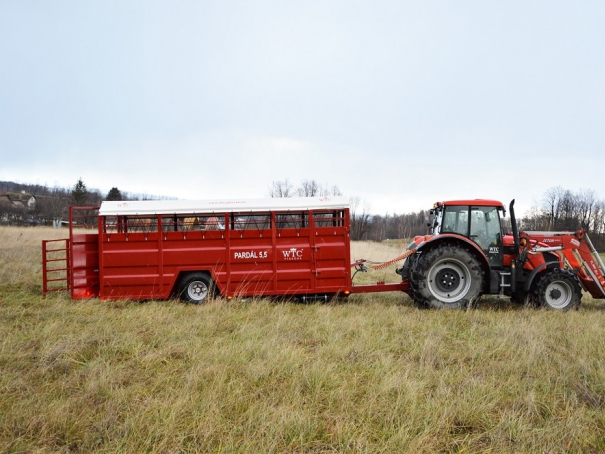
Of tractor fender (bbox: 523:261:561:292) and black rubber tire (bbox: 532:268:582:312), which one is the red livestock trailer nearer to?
tractor fender (bbox: 523:261:561:292)

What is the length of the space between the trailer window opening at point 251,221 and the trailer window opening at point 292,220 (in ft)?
0.68

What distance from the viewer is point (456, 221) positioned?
7945 mm

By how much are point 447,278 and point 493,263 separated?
2.95 ft

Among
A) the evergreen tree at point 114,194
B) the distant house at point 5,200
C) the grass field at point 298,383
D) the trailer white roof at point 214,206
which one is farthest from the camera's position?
the distant house at point 5,200

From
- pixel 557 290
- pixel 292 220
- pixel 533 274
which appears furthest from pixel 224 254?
pixel 557 290

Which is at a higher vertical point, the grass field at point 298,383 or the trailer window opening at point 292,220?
the trailer window opening at point 292,220

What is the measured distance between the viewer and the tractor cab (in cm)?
789

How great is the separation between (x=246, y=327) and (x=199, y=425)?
9.01ft

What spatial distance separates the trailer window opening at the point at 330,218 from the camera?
8047 millimetres

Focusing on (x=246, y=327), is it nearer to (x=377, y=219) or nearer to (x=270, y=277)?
(x=270, y=277)

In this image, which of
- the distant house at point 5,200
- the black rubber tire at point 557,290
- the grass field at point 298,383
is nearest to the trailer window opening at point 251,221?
the grass field at point 298,383

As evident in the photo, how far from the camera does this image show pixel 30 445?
2.95 metres

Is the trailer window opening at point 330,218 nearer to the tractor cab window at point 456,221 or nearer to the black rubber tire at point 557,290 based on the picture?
the tractor cab window at point 456,221

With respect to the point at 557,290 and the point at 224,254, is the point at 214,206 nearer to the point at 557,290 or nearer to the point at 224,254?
the point at 224,254
